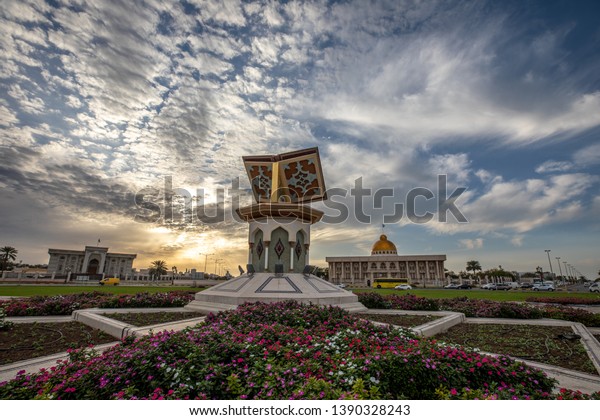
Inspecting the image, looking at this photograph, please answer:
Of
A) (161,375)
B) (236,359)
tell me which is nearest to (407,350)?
(236,359)

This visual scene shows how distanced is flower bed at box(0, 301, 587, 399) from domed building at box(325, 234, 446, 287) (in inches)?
2523

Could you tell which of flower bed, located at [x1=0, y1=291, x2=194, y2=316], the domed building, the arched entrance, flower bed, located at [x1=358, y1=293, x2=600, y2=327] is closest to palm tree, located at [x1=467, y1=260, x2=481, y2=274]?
the domed building

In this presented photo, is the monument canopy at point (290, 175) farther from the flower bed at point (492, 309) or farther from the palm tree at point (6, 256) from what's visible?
the palm tree at point (6, 256)

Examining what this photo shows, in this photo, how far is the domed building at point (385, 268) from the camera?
6606 centimetres

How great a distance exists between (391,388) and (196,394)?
2.95 metres

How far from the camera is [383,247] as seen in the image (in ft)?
254

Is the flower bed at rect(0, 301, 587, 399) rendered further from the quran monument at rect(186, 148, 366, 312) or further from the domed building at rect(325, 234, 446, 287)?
the domed building at rect(325, 234, 446, 287)

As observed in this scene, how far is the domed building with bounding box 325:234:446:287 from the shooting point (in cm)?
6606

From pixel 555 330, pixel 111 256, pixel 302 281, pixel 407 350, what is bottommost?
pixel 555 330

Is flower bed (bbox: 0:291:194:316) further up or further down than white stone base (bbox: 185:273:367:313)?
further down

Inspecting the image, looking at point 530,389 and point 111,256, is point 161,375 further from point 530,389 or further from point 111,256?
point 111,256

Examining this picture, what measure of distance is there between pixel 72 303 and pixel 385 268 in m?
66.6

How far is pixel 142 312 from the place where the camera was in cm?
1240
